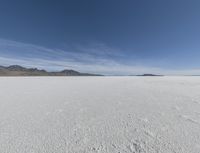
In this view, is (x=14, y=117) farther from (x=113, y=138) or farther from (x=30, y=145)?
(x=113, y=138)

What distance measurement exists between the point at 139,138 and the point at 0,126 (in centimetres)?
242

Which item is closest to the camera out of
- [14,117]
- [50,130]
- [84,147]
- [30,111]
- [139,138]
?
[84,147]

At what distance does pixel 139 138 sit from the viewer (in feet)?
5.89

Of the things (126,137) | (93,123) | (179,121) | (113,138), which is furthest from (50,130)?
(179,121)

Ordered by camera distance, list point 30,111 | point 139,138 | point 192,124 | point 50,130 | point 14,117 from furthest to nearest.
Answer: point 30,111 → point 14,117 → point 192,124 → point 50,130 → point 139,138

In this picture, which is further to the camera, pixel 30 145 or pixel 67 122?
pixel 67 122

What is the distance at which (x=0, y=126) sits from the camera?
2.14 m

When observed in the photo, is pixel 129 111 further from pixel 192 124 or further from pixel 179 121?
pixel 192 124

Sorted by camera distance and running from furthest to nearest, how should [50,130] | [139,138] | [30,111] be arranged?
[30,111]
[50,130]
[139,138]

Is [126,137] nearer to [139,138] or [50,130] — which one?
[139,138]

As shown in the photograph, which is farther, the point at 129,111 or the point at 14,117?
the point at 129,111

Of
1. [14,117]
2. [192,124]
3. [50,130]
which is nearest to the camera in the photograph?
[50,130]

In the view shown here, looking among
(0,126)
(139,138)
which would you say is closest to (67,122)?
(0,126)

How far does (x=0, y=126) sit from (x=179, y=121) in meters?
3.39
